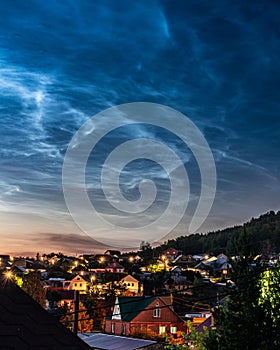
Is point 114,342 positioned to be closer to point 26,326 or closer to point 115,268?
point 26,326

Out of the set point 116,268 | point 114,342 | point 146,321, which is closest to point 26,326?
point 114,342

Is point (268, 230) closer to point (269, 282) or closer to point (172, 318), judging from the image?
point (172, 318)

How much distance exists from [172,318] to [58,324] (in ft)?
170

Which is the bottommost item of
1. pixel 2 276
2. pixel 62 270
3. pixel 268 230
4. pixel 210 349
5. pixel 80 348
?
pixel 210 349

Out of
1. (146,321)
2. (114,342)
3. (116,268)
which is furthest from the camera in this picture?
(116,268)

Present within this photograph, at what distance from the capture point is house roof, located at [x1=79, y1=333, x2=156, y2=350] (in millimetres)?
32812

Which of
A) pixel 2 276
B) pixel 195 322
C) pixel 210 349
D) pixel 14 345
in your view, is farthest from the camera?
pixel 195 322

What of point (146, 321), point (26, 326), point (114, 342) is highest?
point (26, 326)

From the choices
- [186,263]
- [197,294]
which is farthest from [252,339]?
[186,263]

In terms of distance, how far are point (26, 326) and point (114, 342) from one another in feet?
108

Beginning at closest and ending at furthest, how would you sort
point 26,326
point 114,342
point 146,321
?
point 26,326 < point 114,342 < point 146,321

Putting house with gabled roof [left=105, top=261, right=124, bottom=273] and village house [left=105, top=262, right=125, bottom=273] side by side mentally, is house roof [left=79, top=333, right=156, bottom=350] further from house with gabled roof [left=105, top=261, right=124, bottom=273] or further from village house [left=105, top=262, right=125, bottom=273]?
village house [left=105, top=262, right=125, bottom=273]

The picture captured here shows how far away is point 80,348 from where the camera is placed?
16.0 ft

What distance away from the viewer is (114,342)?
35500 millimetres
